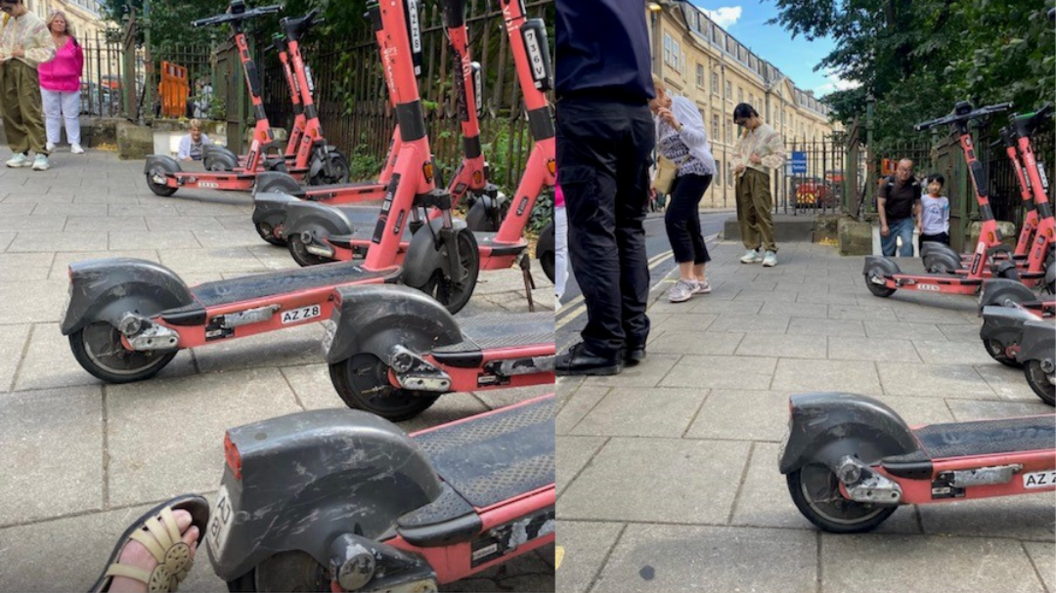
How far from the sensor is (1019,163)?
119 inches

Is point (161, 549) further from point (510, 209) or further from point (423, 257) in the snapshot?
point (510, 209)

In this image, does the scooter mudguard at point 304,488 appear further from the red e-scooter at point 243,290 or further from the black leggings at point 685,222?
the red e-scooter at point 243,290

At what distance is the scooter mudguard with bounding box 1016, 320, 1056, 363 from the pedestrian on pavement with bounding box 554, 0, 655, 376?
625mm

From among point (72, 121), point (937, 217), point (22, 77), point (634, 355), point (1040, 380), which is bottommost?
point (1040, 380)

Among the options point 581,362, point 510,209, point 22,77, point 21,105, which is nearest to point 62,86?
point 22,77

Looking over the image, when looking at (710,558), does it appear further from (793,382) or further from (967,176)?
(967,176)

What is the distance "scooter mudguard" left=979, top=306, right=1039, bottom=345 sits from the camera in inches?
58.7

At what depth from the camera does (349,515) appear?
95cm

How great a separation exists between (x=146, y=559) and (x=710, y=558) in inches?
22.8

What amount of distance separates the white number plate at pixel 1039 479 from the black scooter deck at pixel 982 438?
0.03 metres

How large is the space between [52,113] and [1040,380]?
5.36 meters

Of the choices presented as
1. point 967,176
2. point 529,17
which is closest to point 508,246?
point 529,17

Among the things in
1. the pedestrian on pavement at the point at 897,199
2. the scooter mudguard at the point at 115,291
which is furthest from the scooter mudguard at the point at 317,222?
the pedestrian on pavement at the point at 897,199

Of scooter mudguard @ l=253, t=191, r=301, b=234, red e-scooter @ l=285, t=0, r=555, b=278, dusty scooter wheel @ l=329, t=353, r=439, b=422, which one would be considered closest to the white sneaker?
scooter mudguard @ l=253, t=191, r=301, b=234
